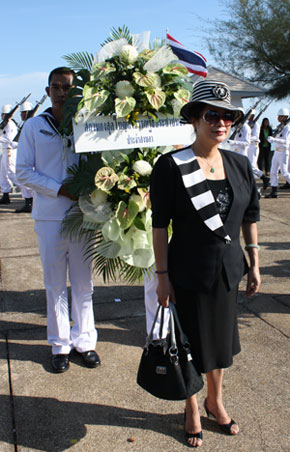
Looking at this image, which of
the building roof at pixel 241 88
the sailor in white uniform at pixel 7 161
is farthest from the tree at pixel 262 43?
the sailor in white uniform at pixel 7 161

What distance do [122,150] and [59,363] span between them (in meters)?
1.61

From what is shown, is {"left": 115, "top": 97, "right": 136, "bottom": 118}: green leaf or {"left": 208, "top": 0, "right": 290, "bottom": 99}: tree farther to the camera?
{"left": 208, "top": 0, "right": 290, "bottom": 99}: tree

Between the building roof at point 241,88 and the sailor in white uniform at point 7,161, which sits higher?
the building roof at point 241,88

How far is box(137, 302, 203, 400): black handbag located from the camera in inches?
99.8

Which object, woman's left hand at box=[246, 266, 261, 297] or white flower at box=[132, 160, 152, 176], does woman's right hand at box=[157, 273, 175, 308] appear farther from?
white flower at box=[132, 160, 152, 176]

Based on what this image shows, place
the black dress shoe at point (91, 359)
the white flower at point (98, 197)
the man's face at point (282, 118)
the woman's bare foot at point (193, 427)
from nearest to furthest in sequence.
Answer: the woman's bare foot at point (193, 427) < the white flower at point (98, 197) < the black dress shoe at point (91, 359) < the man's face at point (282, 118)

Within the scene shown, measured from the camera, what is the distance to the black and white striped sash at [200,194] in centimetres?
248

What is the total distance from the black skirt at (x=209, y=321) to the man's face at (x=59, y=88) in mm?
1662

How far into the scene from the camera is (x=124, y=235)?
3.24 m

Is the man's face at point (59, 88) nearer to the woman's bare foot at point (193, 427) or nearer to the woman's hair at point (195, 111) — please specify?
the woman's hair at point (195, 111)

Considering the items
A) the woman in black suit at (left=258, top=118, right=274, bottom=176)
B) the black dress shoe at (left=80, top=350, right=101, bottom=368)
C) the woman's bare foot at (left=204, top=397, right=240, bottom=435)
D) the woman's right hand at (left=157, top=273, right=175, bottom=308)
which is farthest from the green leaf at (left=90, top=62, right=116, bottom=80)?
the woman in black suit at (left=258, top=118, right=274, bottom=176)

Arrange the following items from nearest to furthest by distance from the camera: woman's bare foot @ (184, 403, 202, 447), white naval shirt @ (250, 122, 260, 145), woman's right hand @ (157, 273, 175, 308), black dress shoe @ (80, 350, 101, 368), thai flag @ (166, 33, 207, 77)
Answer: woman's right hand @ (157, 273, 175, 308), woman's bare foot @ (184, 403, 202, 447), black dress shoe @ (80, 350, 101, 368), thai flag @ (166, 33, 207, 77), white naval shirt @ (250, 122, 260, 145)

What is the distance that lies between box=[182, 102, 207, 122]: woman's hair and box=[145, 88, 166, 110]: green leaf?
58cm

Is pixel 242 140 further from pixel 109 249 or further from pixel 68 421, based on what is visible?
pixel 68 421
